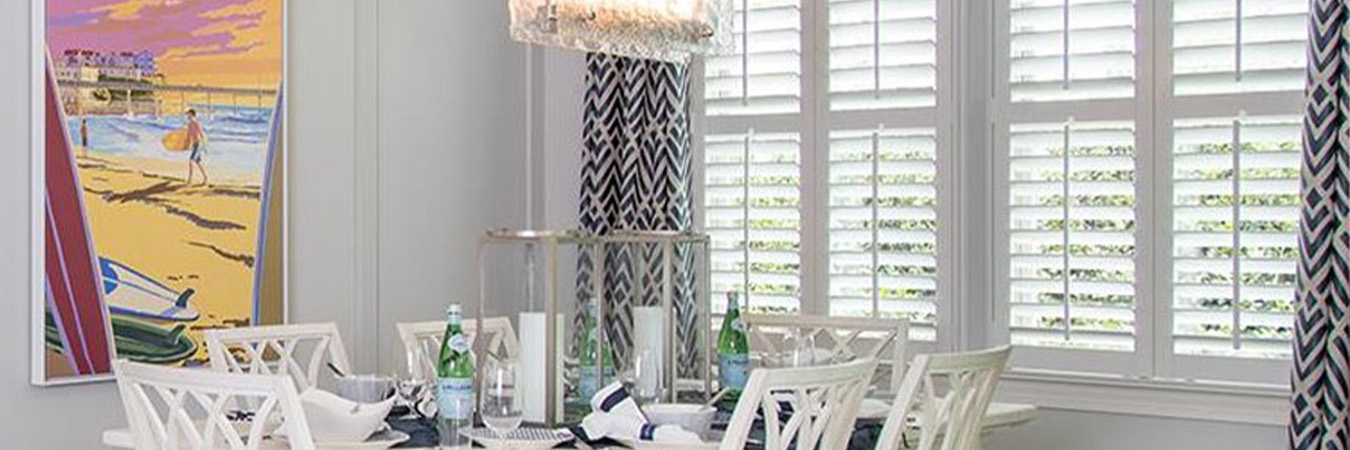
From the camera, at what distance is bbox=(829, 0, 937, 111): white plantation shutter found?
4.88 metres

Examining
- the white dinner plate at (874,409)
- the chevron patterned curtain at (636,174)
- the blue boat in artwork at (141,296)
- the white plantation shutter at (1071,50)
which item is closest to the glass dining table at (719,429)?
the white dinner plate at (874,409)

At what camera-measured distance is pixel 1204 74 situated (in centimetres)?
438

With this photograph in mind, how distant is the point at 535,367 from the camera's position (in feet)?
12.1

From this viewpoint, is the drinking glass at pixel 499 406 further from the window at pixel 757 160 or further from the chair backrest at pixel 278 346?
the window at pixel 757 160

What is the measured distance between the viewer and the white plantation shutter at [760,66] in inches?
204

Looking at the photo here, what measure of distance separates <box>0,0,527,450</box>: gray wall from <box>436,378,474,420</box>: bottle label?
5.33ft

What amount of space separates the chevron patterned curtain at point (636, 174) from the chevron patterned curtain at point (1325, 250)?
6.15 feet

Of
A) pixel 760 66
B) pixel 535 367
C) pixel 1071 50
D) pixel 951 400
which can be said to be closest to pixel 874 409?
pixel 951 400

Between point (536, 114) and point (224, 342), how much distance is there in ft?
5.95

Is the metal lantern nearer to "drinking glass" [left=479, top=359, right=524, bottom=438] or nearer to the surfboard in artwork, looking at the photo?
"drinking glass" [left=479, top=359, right=524, bottom=438]

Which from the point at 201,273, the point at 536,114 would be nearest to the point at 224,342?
the point at 201,273

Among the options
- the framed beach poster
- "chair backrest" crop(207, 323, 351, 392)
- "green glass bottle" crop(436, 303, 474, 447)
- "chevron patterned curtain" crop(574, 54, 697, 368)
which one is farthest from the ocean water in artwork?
"green glass bottle" crop(436, 303, 474, 447)

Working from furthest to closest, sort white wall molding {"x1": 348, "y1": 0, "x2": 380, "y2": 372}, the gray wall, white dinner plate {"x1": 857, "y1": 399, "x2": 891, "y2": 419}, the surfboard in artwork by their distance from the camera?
white wall molding {"x1": 348, "y1": 0, "x2": 380, "y2": 372}
the gray wall
the surfboard in artwork
white dinner plate {"x1": 857, "y1": 399, "x2": 891, "y2": 419}

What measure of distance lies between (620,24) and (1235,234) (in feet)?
5.71
